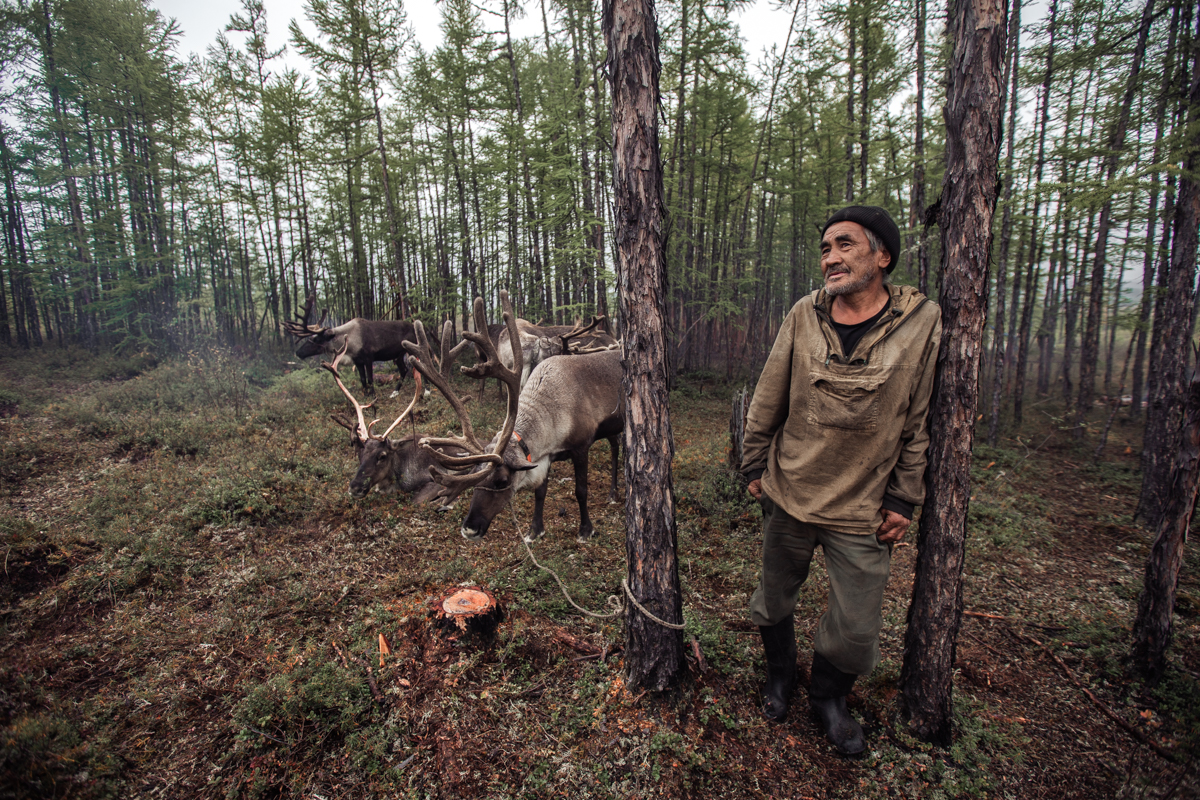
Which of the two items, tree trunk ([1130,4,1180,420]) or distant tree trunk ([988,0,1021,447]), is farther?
distant tree trunk ([988,0,1021,447])

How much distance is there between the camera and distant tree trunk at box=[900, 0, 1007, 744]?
2.03 meters

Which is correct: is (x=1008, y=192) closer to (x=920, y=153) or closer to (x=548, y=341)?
(x=920, y=153)

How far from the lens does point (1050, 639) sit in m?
3.13

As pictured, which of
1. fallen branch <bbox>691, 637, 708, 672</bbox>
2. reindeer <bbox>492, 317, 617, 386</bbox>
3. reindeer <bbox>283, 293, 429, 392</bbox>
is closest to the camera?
fallen branch <bbox>691, 637, 708, 672</bbox>

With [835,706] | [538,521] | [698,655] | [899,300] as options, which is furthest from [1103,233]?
[538,521]

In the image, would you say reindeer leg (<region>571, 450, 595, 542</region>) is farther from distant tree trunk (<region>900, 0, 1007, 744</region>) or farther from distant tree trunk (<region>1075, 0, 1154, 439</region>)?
distant tree trunk (<region>1075, 0, 1154, 439</region>)

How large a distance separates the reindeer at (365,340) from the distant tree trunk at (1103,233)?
1320 centimetres

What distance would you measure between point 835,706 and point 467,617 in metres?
2.20

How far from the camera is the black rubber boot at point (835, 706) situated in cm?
223

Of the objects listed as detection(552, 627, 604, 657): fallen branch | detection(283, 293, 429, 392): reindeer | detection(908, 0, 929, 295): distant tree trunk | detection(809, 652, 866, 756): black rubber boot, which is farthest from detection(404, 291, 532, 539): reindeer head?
detection(283, 293, 429, 392): reindeer

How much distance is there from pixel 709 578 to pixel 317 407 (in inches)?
325

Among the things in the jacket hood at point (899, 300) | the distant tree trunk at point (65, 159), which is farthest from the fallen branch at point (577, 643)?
the distant tree trunk at point (65, 159)

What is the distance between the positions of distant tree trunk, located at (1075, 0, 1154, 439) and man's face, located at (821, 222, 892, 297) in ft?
21.8

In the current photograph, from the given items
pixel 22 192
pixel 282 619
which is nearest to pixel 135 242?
pixel 22 192
